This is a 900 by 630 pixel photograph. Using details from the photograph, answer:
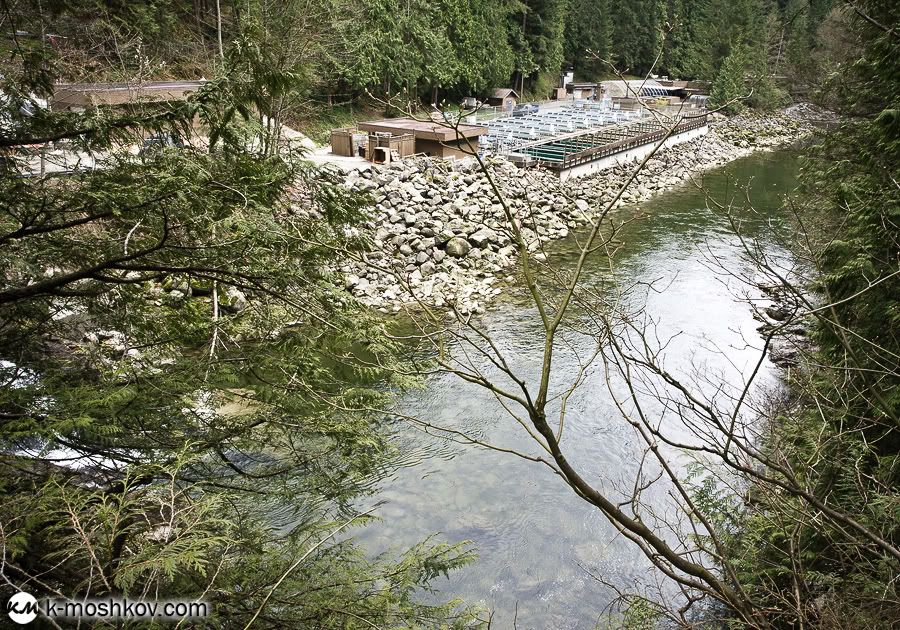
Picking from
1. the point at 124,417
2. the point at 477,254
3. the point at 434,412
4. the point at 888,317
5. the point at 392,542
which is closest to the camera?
the point at 124,417

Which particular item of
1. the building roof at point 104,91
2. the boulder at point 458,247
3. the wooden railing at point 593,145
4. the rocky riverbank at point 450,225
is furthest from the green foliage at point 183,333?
the wooden railing at point 593,145

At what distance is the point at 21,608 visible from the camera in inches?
82.5

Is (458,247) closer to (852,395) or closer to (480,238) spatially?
(480,238)

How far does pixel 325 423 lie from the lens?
4062mm

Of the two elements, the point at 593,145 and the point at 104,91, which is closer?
the point at 104,91

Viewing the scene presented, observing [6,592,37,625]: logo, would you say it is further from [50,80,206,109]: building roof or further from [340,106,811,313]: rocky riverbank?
A: [340,106,811,313]: rocky riverbank

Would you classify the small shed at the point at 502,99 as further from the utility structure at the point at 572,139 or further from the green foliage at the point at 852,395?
the green foliage at the point at 852,395

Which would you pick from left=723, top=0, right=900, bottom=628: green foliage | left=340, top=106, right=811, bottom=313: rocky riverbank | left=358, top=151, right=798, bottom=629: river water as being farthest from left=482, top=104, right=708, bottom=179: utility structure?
left=723, top=0, right=900, bottom=628: green foliage

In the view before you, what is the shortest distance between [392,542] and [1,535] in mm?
5384

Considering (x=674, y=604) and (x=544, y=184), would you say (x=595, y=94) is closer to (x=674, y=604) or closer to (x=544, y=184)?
(x=544, y=184)

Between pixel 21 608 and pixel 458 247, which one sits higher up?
pixel 21 608

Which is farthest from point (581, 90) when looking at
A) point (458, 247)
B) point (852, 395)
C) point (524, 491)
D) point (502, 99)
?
point (852, 395)

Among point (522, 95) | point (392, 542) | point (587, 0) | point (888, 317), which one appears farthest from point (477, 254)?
point (587, 0)

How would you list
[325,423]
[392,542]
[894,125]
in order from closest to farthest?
[325,423] < [894,125] < [392,542]
